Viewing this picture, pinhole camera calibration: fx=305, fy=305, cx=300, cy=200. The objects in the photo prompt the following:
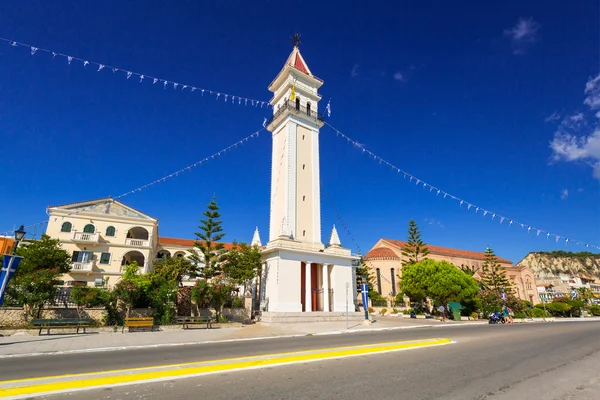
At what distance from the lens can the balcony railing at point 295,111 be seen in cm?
2764

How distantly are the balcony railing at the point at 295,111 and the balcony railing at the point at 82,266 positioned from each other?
21030 millimetres

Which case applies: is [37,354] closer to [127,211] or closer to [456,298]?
[127,211]

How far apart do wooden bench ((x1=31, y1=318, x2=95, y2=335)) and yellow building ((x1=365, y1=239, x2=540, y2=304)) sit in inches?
1303

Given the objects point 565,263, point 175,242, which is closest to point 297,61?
point 175,242

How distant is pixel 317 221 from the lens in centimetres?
2641

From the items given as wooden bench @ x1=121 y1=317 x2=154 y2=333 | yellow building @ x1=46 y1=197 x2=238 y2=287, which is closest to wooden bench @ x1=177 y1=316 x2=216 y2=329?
wooden bench @ x1=121 y1=317 x2=154 y2=333

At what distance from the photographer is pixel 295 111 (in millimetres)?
27766

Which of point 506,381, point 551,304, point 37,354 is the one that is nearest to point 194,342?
point 37,354

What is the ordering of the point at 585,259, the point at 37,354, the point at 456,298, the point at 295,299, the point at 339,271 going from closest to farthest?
the point at 37,354
the point at 295,299
the point at 339,271
the point at 456,298
the point at 585,259

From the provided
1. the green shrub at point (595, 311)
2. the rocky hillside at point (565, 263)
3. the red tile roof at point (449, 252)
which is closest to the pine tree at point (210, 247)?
the red tile roof at point (449, 252)

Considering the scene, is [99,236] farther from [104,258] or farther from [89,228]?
[104,258]

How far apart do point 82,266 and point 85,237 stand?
8.66 feet

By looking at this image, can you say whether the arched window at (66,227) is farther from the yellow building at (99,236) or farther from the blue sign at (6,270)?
the blue sign at (6,270)

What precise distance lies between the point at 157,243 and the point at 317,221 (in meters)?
22.3
